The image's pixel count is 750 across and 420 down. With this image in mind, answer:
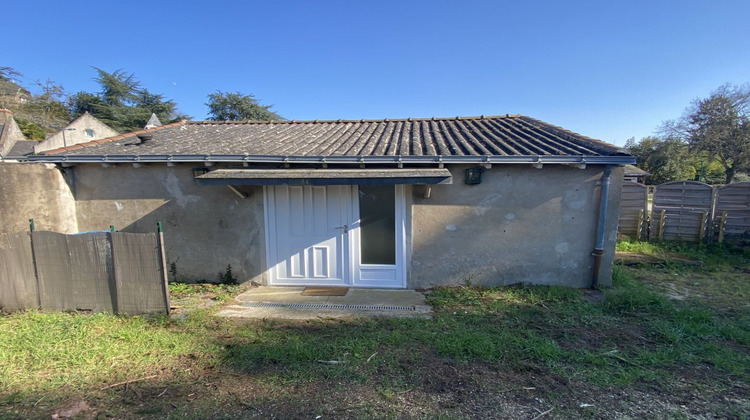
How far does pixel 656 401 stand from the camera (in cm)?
306

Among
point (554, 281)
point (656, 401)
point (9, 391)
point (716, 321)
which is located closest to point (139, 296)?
point (9, 391)

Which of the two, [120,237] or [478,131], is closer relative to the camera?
[120,237]

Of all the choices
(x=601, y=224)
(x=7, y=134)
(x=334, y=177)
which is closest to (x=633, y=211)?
(x=601, y=224)

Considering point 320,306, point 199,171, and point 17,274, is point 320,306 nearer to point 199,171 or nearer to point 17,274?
point 199,171

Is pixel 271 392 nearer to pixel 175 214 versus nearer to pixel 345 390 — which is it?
pixel 345 390

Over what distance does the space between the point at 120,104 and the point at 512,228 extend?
43297mm

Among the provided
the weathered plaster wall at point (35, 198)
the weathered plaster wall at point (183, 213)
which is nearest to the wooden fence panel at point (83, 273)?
the weathered plaster wall at point (35, 198)

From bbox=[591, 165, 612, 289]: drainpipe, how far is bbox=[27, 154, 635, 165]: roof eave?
13.4 inches

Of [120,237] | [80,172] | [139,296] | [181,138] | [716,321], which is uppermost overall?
[181,138]

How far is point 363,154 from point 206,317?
379 cm

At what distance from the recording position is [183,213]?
646 centimetres

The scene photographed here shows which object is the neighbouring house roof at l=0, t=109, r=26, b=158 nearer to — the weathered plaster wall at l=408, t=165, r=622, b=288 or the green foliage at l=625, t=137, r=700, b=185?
the weathered plaster wall at l=408, t=165, r=622, b=288

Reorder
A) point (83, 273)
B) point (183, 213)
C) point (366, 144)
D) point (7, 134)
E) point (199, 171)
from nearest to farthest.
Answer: point (83, 273) < point (199, 171) < point (183, 213) < point (366, 144) < point (7, 134)

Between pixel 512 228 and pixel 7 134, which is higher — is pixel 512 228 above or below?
below
